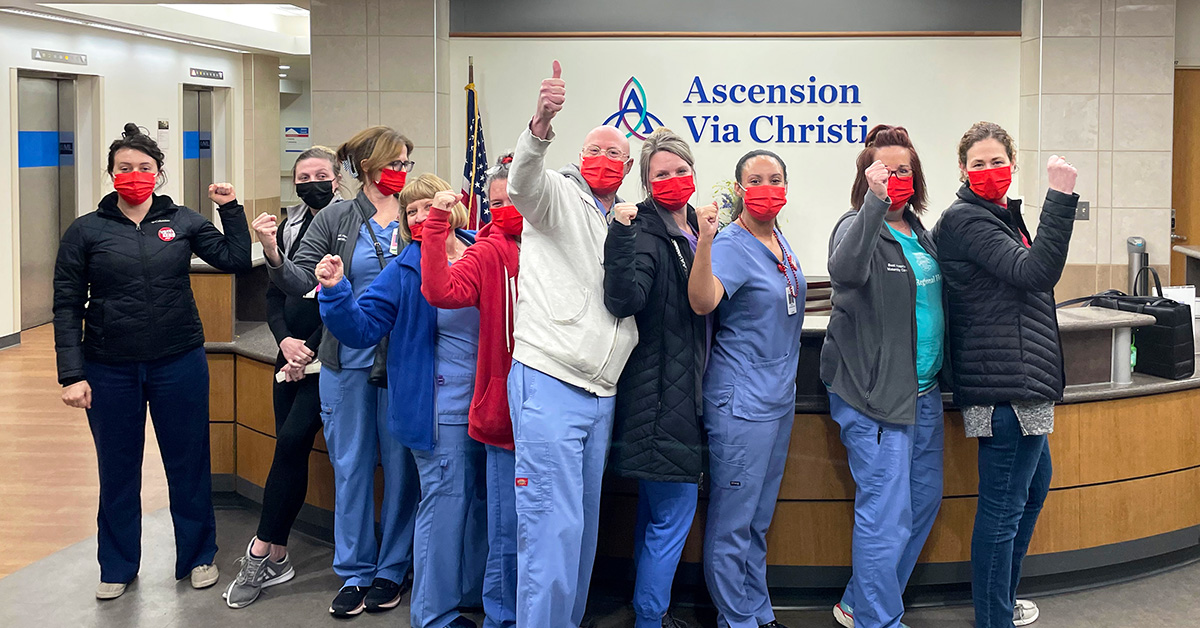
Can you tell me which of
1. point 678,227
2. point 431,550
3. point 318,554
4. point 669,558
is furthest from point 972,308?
point 318,554

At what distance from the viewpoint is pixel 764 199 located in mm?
3322

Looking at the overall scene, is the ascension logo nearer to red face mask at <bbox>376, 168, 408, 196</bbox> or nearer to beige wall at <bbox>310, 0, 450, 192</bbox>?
beige wall at <bbox>310, 0, 450, 192</bbox>

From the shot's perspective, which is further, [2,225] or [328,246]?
[2,225]

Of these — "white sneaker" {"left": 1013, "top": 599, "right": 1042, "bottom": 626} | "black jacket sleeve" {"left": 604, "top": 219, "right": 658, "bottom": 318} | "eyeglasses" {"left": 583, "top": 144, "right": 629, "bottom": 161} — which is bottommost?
"white sneaker" {"left": 1013, "top": 599, "right": 1042, "bottom": 626}

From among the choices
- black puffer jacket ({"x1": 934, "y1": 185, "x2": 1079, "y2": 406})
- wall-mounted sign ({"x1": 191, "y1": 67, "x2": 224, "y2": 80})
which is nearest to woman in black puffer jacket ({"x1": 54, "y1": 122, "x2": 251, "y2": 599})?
black puffer jacket ({"x1": 934, "y1": 185, "x2": 1079, "y2": 406})

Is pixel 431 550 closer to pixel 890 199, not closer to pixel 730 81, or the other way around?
pixel 890 199

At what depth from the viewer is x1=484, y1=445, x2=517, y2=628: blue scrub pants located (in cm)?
339

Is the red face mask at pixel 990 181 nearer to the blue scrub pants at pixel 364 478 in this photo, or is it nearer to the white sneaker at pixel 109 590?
the blue scrub pants at pixel 364 478

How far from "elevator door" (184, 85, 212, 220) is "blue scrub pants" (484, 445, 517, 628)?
1147cm

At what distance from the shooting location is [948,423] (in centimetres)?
381

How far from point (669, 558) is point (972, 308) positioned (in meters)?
1.25

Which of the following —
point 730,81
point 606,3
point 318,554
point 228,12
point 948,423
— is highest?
point 228,12

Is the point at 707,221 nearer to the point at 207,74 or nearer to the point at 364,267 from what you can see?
the point at 364,267

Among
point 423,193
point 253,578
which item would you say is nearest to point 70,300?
point 253,578
